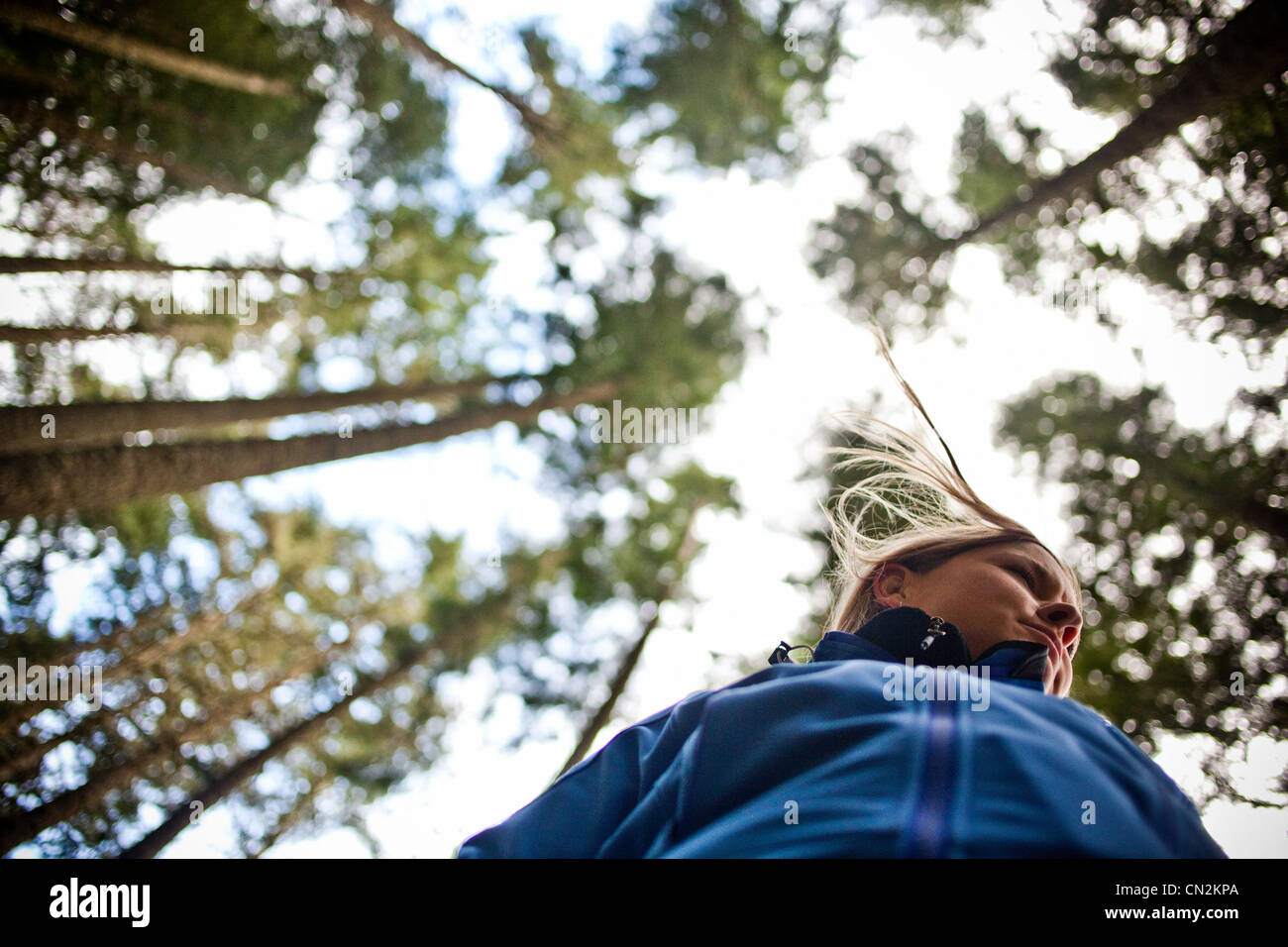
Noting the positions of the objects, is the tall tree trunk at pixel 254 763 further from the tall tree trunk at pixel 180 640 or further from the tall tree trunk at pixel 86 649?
the tall tree trunk at pixel 180 640

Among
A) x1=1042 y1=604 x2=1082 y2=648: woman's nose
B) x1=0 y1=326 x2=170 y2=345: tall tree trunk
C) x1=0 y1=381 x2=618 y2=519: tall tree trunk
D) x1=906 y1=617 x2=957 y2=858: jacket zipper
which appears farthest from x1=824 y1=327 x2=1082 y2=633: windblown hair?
x1=0 y1=326 x2=170 y2=345: tall tree trunk

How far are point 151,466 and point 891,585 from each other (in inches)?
225

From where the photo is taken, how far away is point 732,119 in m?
10.5

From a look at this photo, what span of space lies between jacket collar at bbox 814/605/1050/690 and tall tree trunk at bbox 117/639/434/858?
7765 mm

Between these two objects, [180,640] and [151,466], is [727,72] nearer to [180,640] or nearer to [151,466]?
[151,466]

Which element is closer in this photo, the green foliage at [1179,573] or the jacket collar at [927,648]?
the jacket collar at [927,648]

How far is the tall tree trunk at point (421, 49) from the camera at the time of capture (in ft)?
26.2

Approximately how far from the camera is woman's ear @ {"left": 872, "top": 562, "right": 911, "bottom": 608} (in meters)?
2.46

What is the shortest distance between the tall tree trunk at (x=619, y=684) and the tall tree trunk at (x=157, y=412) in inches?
174

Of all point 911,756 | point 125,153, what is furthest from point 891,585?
point 125,153

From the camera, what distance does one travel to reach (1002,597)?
7.31 ft

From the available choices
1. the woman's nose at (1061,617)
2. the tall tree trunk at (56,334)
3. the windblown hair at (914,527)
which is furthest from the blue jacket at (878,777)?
the tall tree trunk at (56,334)

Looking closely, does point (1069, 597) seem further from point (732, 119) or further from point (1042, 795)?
point (732, 119)
